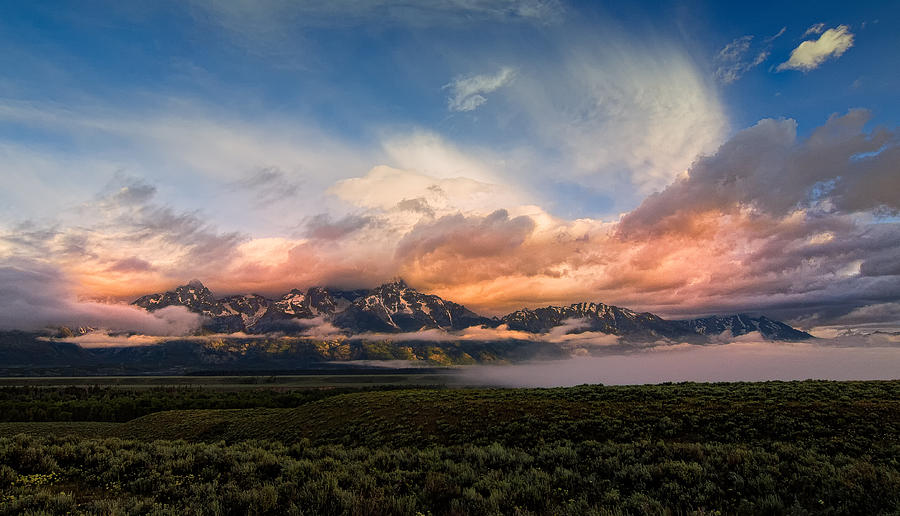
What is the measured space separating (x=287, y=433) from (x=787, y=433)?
36820 mm

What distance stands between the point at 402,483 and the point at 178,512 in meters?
5.71

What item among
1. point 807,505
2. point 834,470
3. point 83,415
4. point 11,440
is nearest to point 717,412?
point 834,470

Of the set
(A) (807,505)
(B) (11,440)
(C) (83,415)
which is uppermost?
(A) (807,505)

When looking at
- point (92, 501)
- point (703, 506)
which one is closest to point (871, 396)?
point (703, 506)

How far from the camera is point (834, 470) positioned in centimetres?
1175

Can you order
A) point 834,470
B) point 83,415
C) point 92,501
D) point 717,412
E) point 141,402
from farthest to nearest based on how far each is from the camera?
point 141,402 < point 83,415 < point 717,412 < point 834,470 < point 92,501

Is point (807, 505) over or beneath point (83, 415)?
over

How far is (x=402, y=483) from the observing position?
12.2 meters

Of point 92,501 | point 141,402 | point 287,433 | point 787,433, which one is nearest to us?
point 92,501

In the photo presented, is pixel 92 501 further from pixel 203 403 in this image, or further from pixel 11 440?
pixel 203 403

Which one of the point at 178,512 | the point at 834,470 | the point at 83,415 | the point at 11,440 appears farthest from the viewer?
the point at 83,415

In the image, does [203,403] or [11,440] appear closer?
[11,440]

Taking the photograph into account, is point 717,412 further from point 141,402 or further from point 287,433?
point 141,402

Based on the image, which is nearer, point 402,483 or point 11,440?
point 402,483
